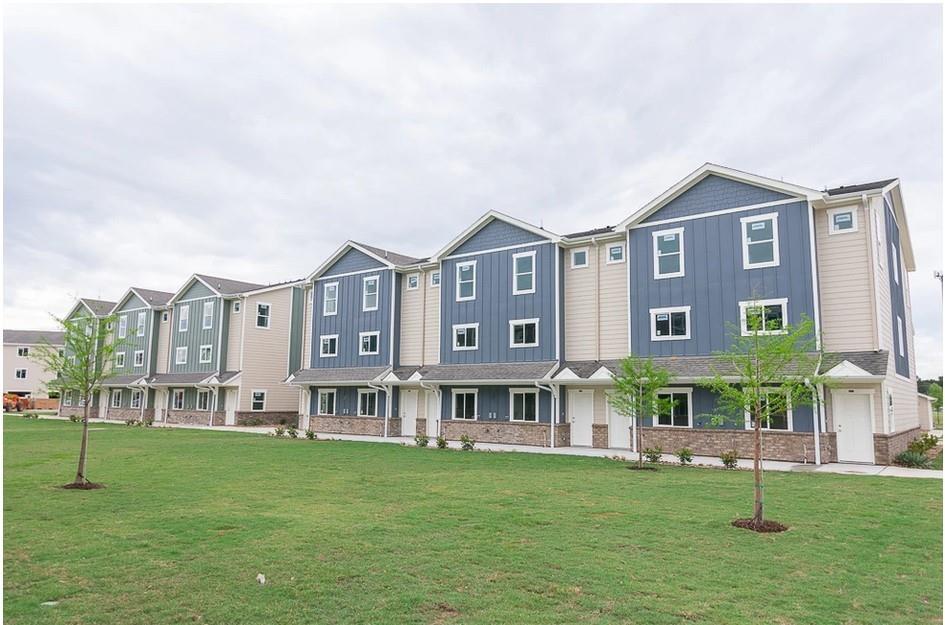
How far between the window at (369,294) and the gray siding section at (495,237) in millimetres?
4790

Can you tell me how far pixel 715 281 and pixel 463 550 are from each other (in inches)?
613

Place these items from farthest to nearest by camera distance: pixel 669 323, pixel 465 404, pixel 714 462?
pixel 465 404 → pixel 669 323 → pixel 714 462

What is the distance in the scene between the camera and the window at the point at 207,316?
3931cm

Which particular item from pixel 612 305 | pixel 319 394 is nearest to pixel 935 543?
pixel 612 305

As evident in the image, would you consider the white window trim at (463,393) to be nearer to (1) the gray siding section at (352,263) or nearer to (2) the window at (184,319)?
(1) the gray siding section at (352,263)

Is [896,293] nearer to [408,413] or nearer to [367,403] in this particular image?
[408,413]

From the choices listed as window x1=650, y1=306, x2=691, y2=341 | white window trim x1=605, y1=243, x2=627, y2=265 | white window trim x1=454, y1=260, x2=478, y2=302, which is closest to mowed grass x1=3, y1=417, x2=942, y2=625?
window x1=650, y1=306, x2=691, y2=341

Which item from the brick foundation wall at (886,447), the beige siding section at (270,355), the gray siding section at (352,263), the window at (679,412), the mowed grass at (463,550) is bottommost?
the mowed grass at (463,550)

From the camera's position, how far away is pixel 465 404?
2656 cm

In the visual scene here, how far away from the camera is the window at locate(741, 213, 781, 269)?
1986cm

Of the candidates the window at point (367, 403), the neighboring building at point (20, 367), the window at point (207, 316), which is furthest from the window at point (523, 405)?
the neighboring building at point (20, 367)

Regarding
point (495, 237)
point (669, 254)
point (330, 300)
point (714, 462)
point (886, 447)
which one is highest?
point (495, 237)

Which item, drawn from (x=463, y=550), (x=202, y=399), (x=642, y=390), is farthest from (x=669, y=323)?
(x=202, y=399)

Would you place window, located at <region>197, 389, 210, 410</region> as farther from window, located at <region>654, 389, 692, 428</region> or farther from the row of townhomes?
window, located at <region>654, 389, 692, 428</region>
